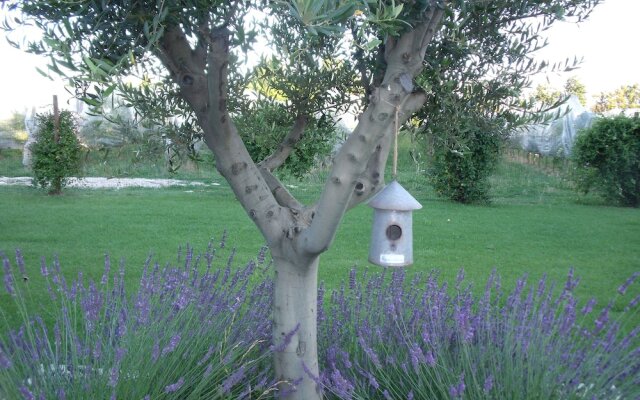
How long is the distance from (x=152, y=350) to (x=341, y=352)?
968 millimetres

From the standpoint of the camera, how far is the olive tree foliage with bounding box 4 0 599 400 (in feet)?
8.26

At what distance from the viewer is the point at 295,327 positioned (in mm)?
3250

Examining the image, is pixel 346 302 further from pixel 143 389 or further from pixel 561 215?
pixel 561 215

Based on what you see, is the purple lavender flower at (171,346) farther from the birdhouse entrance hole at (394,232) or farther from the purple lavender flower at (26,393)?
the birdhouse entrance hole at (394,232)

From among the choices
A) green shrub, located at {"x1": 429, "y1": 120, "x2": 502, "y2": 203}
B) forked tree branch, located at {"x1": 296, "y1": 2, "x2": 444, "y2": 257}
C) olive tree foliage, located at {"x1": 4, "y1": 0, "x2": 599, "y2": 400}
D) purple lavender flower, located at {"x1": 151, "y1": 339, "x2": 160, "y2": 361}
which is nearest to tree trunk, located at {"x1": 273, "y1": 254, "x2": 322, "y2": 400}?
olive tree foliage, located at {"x1": 4, "y1": 0, "x2": 599, "y2": 400}

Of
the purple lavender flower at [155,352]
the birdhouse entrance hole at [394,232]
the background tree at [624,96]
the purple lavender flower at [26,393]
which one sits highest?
the background tree at [624,96]

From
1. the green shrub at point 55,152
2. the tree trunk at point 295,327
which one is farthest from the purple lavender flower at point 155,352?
the green shrub at point 55,152

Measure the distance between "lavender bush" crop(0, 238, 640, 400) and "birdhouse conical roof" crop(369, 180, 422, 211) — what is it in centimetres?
44

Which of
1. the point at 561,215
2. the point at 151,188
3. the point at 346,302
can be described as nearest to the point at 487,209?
the point at 561,215

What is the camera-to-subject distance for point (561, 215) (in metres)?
13.0

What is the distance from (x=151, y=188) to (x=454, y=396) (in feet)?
49.6

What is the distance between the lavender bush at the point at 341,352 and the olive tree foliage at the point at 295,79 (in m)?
0.30

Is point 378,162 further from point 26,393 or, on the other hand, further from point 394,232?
point 26,393

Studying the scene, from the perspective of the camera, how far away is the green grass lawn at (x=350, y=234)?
7828mm
